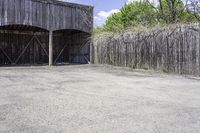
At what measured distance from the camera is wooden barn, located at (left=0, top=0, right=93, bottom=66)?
72.1 ft

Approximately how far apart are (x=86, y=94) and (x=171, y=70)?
8603mm

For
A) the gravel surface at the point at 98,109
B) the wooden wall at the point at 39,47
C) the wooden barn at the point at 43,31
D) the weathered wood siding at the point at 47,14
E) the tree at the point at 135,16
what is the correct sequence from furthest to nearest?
1. the wooden wall at the point at 39,47
2. the tree at the point at 135,16
3. the wooden barn at the point at 43,31
4. the weathered wood siding at the point at 47,14
5. the gravel surface at the point at 98,109

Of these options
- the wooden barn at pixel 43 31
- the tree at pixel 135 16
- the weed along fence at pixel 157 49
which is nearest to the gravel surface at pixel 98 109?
the weed along fence at pixel 157 49

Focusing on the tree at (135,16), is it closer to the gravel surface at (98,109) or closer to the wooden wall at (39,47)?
the wooden wall at (39,47)

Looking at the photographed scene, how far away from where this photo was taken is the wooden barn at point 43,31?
72.1 ft

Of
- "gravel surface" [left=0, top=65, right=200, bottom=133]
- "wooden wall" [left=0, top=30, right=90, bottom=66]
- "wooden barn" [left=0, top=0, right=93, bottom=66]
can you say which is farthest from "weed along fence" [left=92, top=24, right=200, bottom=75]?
"gravel surface" [left=0, top=65, right=200, bottom=133]

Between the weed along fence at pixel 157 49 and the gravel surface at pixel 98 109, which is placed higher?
the weed along fence at pixel 157 49

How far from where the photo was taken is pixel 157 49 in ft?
59.5

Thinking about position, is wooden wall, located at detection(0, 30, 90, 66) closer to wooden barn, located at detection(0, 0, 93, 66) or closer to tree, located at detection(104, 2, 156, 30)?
wooden barn, located at detection(0, 0, 93, 66)

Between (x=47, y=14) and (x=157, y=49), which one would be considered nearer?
(x=157, y=49)

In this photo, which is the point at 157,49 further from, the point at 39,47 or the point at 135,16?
the point at 135,16

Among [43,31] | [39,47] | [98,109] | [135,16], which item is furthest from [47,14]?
[98,109]

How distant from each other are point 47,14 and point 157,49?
9.08 metres

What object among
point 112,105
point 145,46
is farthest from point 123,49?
point 112,105
